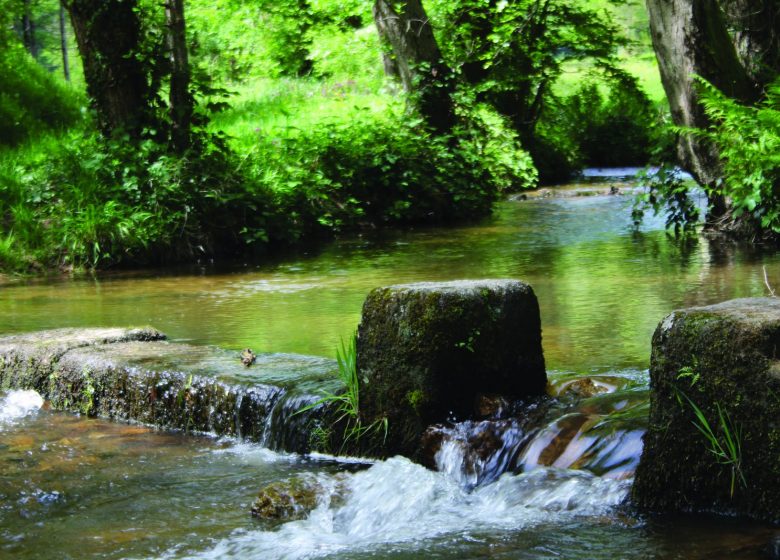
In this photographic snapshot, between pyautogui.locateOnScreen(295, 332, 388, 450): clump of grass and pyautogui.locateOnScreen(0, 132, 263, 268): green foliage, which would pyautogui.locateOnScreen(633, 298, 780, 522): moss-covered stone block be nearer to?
pyautogui.locateOnScreen(295, 332, 388, 450): clump of grass

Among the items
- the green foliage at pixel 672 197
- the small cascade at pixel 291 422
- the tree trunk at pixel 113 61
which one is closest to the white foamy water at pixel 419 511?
the small cascade at pixel 291 422

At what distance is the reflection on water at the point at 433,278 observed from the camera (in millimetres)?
7438

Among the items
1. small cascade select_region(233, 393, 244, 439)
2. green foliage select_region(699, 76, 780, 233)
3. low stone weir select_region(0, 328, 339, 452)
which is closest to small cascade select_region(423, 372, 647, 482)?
low stone weir select_region(0, 328, 339, 452)

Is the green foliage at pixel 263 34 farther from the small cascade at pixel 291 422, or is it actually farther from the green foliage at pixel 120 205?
the small cascade at pixel 291 422

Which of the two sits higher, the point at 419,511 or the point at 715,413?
the point at 715,413

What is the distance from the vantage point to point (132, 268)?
1231 cm

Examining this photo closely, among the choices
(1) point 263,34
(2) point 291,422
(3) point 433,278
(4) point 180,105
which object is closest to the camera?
(2) point 291,422

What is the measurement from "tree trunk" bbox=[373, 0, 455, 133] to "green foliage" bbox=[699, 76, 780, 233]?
7608 mm

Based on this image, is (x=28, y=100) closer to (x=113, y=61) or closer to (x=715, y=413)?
Result: (x=113, y=61)

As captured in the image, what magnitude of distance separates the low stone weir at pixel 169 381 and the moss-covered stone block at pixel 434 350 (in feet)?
1.68

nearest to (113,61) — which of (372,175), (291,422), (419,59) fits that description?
(372,175)

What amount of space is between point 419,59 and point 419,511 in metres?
14.2

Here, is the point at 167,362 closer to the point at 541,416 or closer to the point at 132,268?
the point at 541,416

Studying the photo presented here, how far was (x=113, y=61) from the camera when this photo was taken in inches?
522
